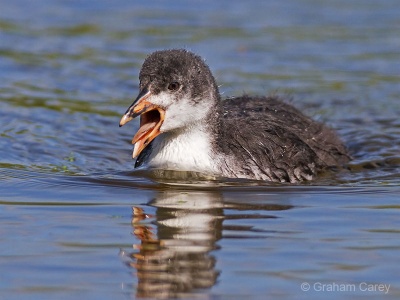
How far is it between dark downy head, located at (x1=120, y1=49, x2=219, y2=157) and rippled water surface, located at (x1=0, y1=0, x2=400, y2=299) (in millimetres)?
551

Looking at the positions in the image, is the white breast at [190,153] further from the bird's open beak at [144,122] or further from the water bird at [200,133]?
the bird's open beak at [144,122]

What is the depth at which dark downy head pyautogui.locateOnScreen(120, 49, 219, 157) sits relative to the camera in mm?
9141

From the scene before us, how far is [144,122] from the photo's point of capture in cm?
949

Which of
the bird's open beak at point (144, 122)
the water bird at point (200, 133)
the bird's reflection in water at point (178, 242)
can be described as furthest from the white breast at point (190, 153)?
the bird's reflection in water at point (178, 242)

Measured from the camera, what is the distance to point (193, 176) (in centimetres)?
952

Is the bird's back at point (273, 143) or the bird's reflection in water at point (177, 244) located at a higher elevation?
the bird's back at point (273, 143)

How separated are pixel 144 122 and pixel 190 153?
0.53 meters

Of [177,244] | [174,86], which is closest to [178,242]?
[177,244]

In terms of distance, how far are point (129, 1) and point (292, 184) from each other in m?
10.8

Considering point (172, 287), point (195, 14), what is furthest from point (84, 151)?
point (195, 14)

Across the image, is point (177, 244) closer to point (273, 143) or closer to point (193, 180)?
point (193, 180)

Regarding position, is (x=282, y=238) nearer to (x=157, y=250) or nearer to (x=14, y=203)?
(x=157, y=250)

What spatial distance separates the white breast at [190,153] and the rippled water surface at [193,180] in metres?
0.16

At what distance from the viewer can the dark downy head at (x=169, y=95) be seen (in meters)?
9.14
